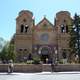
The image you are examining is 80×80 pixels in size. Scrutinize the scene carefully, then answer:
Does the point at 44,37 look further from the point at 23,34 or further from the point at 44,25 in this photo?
the point at 23,34

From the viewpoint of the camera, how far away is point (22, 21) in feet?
230

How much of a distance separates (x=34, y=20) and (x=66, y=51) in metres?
12.1

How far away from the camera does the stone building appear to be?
67.7m

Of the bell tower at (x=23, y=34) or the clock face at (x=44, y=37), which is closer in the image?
the bell tower at (x=23, y=34)

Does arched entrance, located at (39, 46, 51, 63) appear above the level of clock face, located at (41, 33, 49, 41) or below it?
below

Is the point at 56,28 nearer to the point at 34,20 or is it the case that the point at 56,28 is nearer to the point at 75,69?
the point at 34,20

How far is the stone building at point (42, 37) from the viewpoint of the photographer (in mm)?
67688

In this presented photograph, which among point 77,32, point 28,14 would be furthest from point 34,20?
point 77,32

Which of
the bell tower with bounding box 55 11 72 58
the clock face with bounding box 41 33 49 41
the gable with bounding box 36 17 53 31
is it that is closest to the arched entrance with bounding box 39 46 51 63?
the clock face with bounding box 41 33 49 41

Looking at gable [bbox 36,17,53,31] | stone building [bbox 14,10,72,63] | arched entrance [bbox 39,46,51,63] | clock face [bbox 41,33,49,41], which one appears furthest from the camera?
gable [bbox 36,17,53,31]

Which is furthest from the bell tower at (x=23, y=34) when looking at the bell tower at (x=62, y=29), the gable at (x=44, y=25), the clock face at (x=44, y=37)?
the bell tower at (x=62, y=29)

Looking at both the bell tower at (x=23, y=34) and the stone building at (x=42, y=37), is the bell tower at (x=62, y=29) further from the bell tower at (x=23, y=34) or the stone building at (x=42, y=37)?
the bell tower at (x=23, y=34)

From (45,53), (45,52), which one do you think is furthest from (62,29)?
(45,53)

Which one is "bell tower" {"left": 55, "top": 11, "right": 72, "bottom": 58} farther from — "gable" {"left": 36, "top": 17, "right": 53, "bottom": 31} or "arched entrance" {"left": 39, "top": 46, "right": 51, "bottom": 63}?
"arched entrance" {"left": 39, "top": 46, "right": 51, "bottom": 63}
